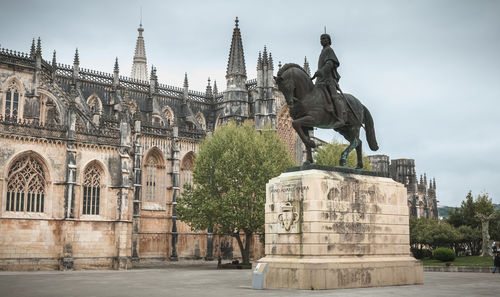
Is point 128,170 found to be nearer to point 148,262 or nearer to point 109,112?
point 148,262

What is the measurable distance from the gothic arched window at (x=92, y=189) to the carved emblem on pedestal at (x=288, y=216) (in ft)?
85.8

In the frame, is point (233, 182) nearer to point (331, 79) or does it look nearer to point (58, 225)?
point (58, 225)

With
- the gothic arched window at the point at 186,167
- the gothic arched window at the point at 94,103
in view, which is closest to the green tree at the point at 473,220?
the gothic arched window at the point at 186,167

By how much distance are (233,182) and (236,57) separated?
26314 millimetres

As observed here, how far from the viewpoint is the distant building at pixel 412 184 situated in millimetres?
89312

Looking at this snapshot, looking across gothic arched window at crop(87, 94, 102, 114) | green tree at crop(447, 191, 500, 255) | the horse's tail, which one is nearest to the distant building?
green tree at crop(447, 191, 500, 255)

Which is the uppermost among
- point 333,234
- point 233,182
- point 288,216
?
point 233,182

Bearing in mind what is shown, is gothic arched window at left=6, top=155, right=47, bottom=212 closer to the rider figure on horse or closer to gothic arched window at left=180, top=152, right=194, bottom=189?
gothic arched window at left=180, top=152, right=194, bottom=189

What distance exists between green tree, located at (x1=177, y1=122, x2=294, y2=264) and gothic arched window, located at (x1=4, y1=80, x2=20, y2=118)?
1648 cm

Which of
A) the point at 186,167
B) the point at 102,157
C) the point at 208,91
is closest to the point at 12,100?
the point at 102,157

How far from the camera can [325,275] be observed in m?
16.8

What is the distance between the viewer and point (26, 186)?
3788 cm

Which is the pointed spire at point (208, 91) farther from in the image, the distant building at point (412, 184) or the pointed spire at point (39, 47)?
the distant building at point (412, 184)

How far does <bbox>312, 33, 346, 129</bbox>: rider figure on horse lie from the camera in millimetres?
18844
